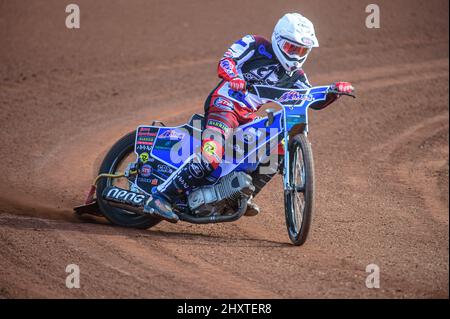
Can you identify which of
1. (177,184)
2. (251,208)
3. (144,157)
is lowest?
(251,208)

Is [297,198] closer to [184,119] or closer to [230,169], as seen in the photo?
[230,169]

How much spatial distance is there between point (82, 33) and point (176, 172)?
1065 cm

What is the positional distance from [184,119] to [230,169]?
545 cm

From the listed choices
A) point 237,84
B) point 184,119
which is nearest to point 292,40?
point 237,84

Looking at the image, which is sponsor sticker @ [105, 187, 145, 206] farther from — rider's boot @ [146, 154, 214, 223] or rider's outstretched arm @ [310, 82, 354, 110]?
rider's outstretched arm @ [310, 82, 354, 110]

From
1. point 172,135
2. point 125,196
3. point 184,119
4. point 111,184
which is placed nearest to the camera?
point 125,196

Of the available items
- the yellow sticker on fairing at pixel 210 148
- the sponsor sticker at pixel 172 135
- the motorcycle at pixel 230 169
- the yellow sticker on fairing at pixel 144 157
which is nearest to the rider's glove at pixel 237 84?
the motorcycle at pixel 230 169

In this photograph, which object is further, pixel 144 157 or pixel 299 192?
pixel 144 157

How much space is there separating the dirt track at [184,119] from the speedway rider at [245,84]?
579 mm

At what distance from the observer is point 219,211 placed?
25.9 ft

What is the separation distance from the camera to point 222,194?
7.77 m

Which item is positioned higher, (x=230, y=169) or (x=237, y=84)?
(x=237, y=84)

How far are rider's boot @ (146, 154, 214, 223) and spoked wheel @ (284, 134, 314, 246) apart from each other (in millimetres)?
876

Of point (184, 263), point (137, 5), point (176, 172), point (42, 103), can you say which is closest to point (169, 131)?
point (176, 172)
